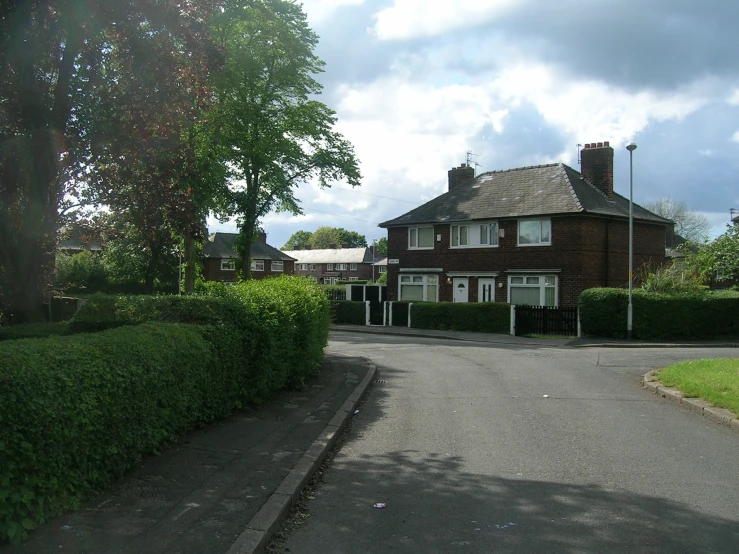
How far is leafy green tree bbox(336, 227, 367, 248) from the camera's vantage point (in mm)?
156012

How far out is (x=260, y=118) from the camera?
115 ft

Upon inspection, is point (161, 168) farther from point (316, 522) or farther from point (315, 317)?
point (316, 522)

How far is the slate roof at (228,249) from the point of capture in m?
70.6

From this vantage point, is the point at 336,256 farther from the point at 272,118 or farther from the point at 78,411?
the point at 78,411

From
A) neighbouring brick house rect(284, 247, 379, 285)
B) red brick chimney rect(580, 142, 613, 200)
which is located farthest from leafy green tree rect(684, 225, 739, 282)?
neighbouring brick house rect(284, 247, 379, 285)

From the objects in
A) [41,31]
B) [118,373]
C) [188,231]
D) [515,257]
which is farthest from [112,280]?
[118,373]

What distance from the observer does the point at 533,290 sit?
104 feet

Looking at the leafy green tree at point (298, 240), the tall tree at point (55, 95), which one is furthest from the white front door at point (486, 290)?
the leafy green tree at point (298, 240)

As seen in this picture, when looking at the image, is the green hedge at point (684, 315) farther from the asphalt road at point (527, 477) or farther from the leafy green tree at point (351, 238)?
the leafy green tree at point (351, 238)

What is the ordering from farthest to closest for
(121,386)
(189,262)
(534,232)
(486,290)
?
(486,290)
(534,232)
(189,262)
(121,386)

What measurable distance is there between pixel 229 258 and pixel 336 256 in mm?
50199

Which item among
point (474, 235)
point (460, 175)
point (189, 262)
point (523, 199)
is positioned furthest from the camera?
point (460, 175)

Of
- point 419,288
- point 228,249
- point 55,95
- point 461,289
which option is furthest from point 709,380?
point 228,249

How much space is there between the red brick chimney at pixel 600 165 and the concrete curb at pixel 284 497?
28161mm
